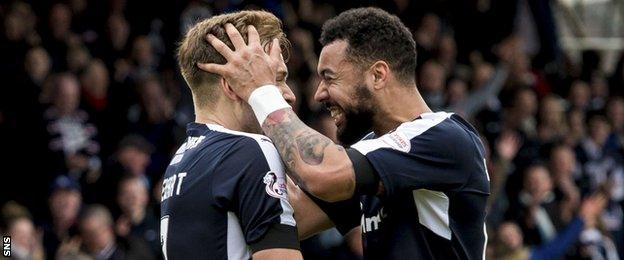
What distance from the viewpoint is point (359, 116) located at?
520 centimetres

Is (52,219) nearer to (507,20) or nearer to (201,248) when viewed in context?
(201,248)

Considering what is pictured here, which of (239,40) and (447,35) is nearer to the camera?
(239,40)

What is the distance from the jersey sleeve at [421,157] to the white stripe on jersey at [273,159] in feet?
1.22

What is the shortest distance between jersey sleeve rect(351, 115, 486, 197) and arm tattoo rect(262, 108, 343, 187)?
6.7 inches

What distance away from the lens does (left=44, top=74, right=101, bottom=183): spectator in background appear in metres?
10.9

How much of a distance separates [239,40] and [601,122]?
12.4 meters

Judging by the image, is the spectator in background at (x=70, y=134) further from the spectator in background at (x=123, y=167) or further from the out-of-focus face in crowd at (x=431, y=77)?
the out-of-focus face in crowd at (x=431, y=77)

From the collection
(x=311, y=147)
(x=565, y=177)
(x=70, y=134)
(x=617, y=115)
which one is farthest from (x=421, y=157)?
(x=617, y=115)

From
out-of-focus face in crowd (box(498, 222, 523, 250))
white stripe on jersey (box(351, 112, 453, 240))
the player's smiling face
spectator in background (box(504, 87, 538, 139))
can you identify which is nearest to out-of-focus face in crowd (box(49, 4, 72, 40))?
out-of-focus face in crowd (box(498, 222, 523, 250))

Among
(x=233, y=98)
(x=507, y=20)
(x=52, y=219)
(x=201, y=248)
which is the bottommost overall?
(x=52, y=219)

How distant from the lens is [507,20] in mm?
17172

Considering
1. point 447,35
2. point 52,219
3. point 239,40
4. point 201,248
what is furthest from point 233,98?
point 447,35

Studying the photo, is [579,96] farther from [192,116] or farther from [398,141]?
[398,141]

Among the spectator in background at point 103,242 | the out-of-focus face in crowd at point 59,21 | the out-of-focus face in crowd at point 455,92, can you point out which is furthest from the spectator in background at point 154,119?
the out-of-focus face in crowd at point 455,92
